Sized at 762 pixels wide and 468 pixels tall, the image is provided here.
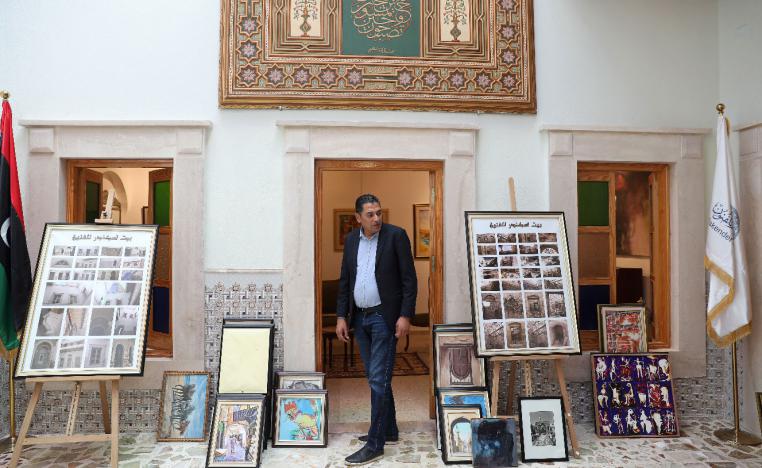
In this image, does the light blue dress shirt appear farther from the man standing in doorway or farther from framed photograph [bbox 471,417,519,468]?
framed photograph [bbox 471,417,519,468]

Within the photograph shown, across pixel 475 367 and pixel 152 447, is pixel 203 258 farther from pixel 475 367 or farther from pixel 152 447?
pixel 475 367

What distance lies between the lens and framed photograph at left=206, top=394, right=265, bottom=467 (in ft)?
11.4

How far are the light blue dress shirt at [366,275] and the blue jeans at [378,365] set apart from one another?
0.36ft

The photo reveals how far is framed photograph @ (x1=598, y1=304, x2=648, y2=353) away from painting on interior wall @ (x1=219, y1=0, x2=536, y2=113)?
1813 mm

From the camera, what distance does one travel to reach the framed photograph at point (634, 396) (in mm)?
3992

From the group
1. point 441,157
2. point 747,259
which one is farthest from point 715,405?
point 441,157

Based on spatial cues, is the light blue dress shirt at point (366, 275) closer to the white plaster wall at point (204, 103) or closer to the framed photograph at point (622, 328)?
the white plaster wall at point (204, 103)

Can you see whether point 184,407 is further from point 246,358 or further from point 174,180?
point 174,180

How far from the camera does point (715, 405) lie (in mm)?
4352

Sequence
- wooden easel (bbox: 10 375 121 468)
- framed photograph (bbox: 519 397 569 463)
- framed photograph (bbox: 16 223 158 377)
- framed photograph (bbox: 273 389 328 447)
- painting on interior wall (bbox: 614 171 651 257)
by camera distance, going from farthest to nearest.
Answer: painting on interior wall (bbox: 614 171 651 257), framed photograph (bbox: 273 389 328 447), framed photograph (bbox: 519 397 569 463), framed photograph (bbox: 16 223 158 377), wooden easel (bbox: 10 375 121 468)

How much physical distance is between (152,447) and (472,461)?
2.33 m

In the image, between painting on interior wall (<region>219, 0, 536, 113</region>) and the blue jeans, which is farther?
→ painting on interior wall (<region>219, 0, 536, 113</region>)

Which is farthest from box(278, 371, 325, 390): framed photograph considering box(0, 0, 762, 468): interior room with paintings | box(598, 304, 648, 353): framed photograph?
box(598, 304, 648, 353): framed photograph

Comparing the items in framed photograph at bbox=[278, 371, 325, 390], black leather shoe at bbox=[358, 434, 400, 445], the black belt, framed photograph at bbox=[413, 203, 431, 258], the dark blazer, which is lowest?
black leather shoe at bbox=[358, 434, 400, 445]
